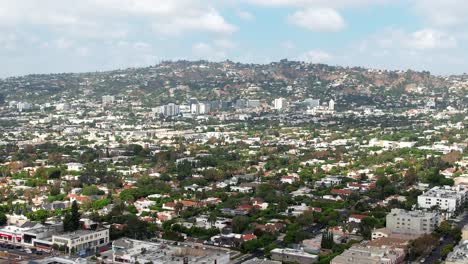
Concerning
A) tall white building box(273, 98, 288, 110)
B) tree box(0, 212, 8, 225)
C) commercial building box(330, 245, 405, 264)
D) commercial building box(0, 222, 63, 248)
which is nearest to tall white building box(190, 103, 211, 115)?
tall white building box(273, 98, 288, 110)

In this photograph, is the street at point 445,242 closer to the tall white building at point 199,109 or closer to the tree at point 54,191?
the tree at point 54,191

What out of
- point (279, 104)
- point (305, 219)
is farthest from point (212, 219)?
point (279, 104)

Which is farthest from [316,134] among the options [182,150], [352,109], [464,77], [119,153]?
[464,77]

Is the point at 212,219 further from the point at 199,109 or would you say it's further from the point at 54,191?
the point at 199,109

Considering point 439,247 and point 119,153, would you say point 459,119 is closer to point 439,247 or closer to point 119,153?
point 119,153

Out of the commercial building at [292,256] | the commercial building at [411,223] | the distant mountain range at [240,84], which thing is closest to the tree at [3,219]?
the commercial building at [292,256]

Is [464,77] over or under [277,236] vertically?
over
